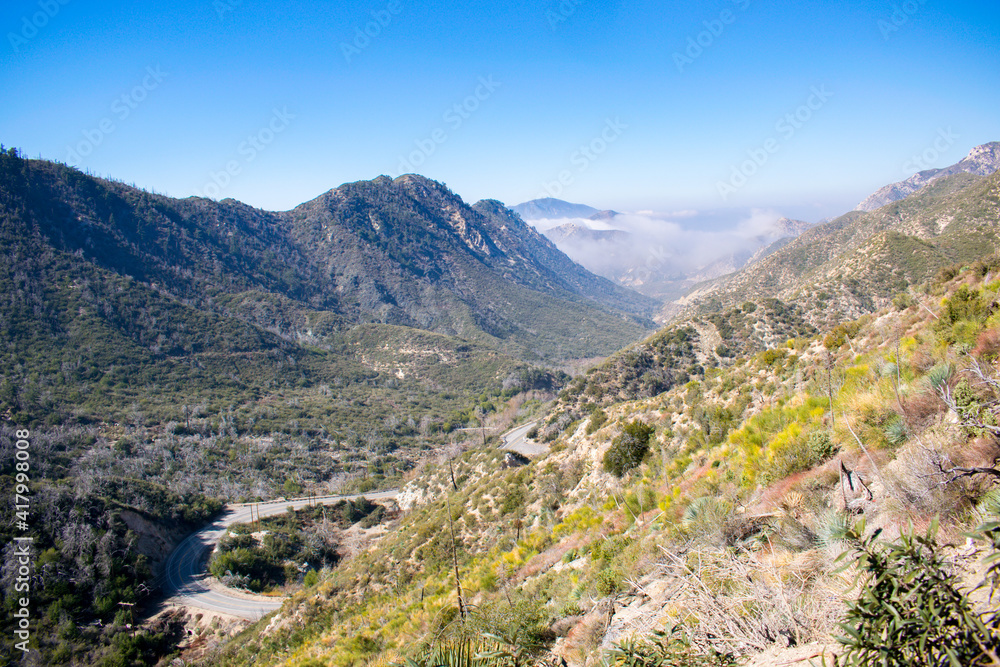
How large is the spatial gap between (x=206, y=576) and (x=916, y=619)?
49.0 metres

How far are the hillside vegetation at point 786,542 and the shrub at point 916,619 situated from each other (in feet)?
0.04

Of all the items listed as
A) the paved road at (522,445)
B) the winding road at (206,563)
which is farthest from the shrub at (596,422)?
the paved road at (522,445)

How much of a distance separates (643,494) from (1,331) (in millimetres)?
117285

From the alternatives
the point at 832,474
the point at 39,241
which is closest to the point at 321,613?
the point at 832,474

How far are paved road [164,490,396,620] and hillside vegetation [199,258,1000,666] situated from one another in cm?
1918

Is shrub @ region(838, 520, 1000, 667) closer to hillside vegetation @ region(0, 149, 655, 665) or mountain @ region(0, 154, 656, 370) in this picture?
hillside vegetation @ region(0, 149, 655, 665)

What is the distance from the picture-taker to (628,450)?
1781 cm

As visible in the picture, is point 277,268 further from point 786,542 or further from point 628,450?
point 786,542

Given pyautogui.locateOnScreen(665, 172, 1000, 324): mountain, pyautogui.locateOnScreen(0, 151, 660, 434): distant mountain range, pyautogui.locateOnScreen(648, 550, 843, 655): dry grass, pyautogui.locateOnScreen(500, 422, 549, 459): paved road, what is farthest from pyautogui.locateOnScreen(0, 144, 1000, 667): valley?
pyautogui.locateOnScreen(0, 151, 660, 434): distant mountain range

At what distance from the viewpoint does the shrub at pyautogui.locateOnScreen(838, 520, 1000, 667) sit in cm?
209

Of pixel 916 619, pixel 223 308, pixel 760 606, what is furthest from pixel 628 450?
pixel 223 308

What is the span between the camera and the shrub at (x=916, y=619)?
209cm

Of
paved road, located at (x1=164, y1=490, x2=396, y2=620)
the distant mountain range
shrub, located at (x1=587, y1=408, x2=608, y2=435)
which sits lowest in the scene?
paved road, located at (x1=164, y1=490, x2=396, y2=620)

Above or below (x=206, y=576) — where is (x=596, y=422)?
above
